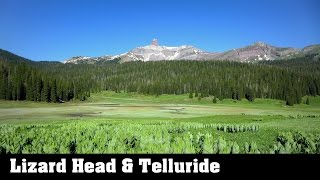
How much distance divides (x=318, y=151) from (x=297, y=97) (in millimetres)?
184076

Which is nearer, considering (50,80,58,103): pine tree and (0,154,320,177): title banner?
(0,154,320,177): title banner

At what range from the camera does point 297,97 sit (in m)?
199

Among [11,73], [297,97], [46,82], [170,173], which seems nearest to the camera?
[170,173]

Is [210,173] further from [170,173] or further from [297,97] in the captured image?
[297,97]

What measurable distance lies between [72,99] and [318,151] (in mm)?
154803

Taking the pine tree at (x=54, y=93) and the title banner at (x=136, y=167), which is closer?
the title banner at (x=136, y=167)

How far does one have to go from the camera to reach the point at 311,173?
60.4 ft

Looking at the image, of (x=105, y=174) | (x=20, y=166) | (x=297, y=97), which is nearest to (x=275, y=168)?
(x=105, y=174)

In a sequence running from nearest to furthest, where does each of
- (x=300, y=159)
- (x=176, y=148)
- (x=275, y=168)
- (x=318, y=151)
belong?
(x=275, y=168) → (x=300, y=159) → (x=176, y=148) → (x=318, y=151)

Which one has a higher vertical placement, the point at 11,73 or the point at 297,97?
the point at 11,73

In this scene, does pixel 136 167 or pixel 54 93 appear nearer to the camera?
pixel 136 167

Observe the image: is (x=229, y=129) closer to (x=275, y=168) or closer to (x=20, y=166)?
(x=275, y=168)

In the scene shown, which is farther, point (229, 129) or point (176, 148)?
point (229, 129)

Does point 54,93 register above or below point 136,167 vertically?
below
